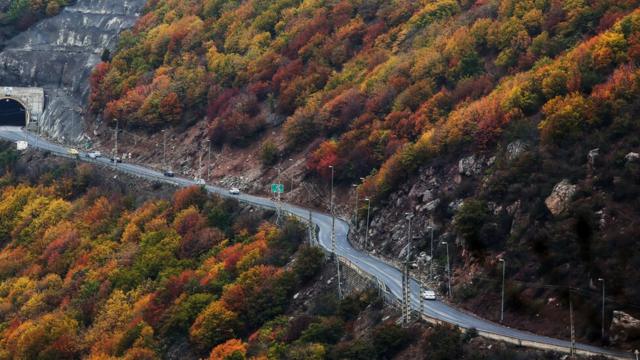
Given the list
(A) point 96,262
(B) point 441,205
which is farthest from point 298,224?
(A) point 96,262

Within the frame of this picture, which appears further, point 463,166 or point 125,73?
point 125,73

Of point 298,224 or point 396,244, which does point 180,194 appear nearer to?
point 298,224

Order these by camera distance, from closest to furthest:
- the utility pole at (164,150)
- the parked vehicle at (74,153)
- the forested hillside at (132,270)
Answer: the forested hillside at (132,270) < the utility pole at (164,150) < the parked vehicle at (74,153)

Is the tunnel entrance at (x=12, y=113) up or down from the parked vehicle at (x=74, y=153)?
down

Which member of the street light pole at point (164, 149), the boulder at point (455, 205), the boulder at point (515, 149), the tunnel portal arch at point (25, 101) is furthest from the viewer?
the tunnel portal arch at point (25, 101)

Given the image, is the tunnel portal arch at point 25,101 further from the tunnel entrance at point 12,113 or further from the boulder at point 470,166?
the boulder at point 470,166

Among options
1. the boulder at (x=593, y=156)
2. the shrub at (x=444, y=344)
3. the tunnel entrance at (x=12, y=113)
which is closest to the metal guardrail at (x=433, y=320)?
the shrub at (x=444, y=344)

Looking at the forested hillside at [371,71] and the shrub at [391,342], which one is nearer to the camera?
the shrub at [391,342]

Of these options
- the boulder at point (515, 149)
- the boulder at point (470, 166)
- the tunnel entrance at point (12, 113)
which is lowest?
the tunnel entrance at point (12, 113)
